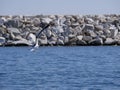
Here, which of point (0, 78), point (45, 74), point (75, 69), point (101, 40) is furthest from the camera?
point (101, 40)

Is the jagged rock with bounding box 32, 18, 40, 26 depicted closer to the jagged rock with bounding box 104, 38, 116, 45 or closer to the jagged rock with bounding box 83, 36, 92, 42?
the jagged rock with bounding box 83, 36, 92, 42

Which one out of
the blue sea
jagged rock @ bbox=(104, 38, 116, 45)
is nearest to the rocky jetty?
jagged rock @ bbox=(104, 38, 116, 45)

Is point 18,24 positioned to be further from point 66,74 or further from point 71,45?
point 66,74

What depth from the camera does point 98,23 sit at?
234 ft

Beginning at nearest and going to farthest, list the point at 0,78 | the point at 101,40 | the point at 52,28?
the point at 0,78, the point at 101,40, the point at 52,28

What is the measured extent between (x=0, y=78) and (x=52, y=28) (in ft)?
127

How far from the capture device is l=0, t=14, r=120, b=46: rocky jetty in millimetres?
64125

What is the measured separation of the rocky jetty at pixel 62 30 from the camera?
64.1 metres

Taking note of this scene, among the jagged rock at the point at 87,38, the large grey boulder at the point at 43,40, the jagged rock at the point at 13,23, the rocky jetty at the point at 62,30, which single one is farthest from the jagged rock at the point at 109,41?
the jagged rock at the point at 13,23

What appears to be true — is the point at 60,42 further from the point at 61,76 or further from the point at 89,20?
the point at 61,76

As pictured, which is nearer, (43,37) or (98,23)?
(43,37)

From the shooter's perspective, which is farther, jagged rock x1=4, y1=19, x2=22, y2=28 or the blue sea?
jagged rock x1=4, y1=19, x2=22, y2=28

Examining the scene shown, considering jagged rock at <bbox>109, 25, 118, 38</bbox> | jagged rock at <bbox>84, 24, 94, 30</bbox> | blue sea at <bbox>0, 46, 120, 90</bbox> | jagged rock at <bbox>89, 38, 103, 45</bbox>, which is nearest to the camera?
blue sea at <bbox>0, 46, 120, 90</bbox>

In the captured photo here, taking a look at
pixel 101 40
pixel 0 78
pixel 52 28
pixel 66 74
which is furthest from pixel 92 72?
pixel 52 28
